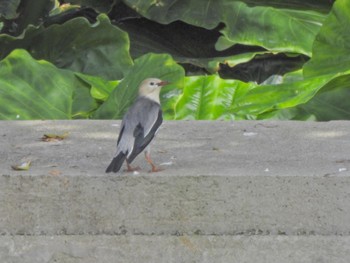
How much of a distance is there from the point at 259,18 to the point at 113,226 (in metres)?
2.58

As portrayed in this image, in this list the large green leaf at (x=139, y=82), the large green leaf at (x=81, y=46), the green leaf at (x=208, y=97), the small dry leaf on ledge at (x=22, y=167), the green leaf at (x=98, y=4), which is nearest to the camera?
the small dry leaf on ledge at (x=22, y=167)

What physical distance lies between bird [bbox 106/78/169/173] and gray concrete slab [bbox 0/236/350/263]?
24 cm

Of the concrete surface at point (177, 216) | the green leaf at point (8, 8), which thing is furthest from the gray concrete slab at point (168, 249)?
the green leaf at point (8, 8)

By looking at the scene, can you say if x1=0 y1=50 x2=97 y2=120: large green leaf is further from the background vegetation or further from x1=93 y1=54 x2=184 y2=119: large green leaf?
x1=93 y1=54 x2=184 y2=119: large green leaf

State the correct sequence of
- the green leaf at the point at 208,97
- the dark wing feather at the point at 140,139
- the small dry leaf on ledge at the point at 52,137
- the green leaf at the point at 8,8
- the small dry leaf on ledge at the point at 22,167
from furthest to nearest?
the green leaf at the point at 8,8 < the green leaf at the point at 208,97 < the small dry leaf on ledge at the point at 52,137 < the small dry leaf on ledge at the point at 22,167 < the dark wing feather at the point at 140,139

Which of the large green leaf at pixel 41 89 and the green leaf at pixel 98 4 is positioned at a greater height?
the large green leaf at pixel 41 89

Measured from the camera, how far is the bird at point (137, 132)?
2957 millimetres

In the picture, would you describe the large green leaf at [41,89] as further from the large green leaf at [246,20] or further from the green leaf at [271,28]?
the green leaf at [271,28]

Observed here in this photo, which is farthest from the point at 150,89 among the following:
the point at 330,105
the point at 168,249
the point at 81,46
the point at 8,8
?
the point at 8,8

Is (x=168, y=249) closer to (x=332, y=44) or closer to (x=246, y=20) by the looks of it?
(x=332, y=44)

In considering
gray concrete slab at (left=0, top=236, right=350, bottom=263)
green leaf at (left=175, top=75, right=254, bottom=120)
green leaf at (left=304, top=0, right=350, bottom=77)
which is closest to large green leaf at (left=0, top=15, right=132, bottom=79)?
green leaf at (left=175, top=75, right=254, bottom=120)

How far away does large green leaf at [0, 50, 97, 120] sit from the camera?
4938 mm

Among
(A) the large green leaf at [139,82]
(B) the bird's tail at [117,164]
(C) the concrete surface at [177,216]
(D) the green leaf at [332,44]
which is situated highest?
(B) the bird's tail at [117,164]

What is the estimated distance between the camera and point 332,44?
16.3 feet
